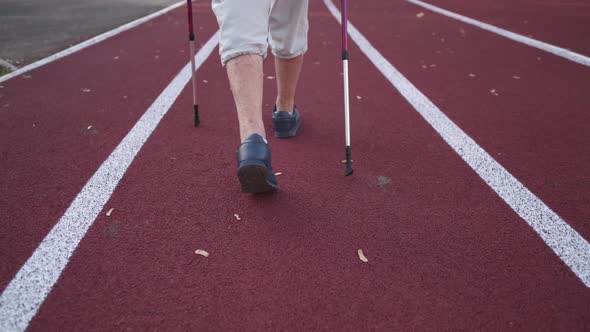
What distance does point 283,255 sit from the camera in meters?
1.90

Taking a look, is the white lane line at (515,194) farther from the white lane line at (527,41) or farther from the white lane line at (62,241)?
the white lane line at (527,41)

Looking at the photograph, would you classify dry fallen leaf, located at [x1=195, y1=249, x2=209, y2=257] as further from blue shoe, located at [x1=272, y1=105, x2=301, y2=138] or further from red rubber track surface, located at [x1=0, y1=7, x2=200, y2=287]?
blue shoe, located at [x1=272, y1=105, x2=301, y2=138]

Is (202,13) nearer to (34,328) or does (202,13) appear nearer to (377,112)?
(377,112)

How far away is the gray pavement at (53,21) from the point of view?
232 inches

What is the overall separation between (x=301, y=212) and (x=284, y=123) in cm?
98

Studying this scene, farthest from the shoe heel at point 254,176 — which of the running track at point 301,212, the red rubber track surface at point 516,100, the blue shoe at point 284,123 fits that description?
the red rubber track surface at point 516,100

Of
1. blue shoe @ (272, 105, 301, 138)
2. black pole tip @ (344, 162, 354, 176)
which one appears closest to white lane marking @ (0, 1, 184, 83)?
blue shoe @ (272, 105, 301, 138)

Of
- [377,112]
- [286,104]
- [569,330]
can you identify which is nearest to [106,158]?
[286,104]

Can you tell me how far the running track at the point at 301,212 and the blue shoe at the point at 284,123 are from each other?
3.2 inches

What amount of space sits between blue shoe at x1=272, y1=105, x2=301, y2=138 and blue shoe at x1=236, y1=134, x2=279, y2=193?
944 millimetres

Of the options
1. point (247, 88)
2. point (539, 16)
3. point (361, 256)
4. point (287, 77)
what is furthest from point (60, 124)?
point (539, 16)

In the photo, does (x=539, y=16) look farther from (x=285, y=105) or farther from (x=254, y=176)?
(x=254, y=176)

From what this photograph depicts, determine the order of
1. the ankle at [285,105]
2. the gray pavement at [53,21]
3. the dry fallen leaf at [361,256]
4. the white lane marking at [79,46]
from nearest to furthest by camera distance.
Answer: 1. the dry fallen leaf at [361,256]
2. the ankle at [285,105]
3. the white lane marking at [79,46]
4. the gray pavement at [53,21]

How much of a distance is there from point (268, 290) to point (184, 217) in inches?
27.2
